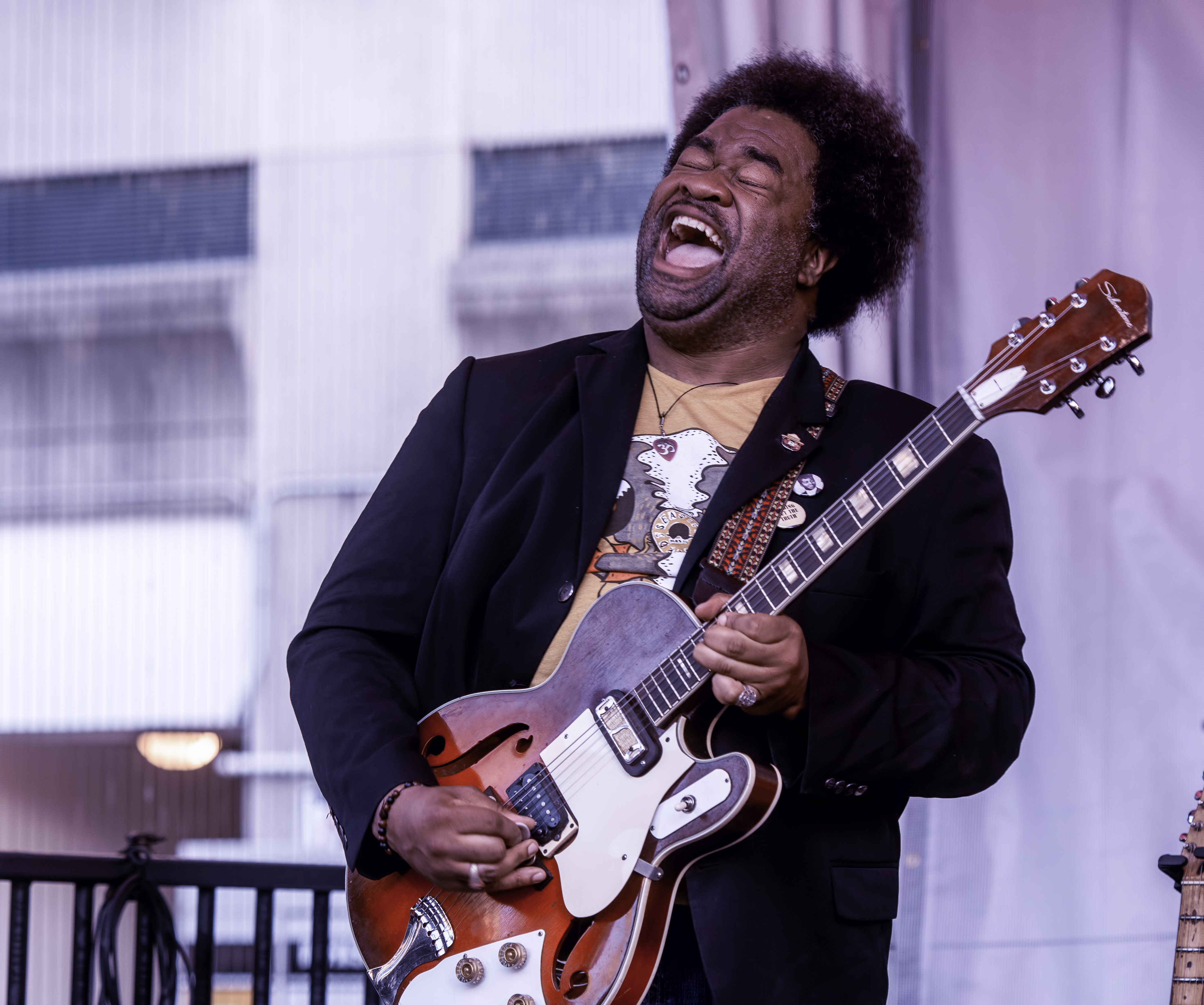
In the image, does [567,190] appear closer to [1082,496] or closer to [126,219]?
[126,219]

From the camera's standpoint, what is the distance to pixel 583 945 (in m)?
1.25

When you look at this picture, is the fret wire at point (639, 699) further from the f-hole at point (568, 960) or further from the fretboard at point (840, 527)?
the f-hole at point (568, 960)

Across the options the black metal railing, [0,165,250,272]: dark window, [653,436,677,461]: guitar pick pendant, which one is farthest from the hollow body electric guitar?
[0,165,250,272]: dark window

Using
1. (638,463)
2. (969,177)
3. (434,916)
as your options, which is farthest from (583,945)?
(969,177)

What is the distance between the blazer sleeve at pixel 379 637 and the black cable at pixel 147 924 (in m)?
0.91

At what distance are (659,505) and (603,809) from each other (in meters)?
0.37

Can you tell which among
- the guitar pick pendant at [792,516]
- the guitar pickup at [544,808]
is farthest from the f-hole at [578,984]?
the guitar pick pendant at [792,516]

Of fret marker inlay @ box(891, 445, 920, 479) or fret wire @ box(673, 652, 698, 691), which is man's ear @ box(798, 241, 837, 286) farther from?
fret wire @ box(673, 652, 698, 691)

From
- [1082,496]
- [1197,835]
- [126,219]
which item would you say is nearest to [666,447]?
[1197,835]

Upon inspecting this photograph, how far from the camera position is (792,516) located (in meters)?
1.43

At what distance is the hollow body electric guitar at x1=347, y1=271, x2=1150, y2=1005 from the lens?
123 cm

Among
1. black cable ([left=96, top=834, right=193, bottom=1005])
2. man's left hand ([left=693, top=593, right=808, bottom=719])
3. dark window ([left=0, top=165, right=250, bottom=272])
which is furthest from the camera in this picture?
dark window ([left=0, top=165, right=250, bottom=272])

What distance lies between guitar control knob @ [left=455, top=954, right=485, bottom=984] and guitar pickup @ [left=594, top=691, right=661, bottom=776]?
24cm

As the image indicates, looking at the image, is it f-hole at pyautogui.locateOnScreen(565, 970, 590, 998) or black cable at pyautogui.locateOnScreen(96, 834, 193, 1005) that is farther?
black cable at pyautogui.locateOnScreen(96, 834, 193, 1005)
